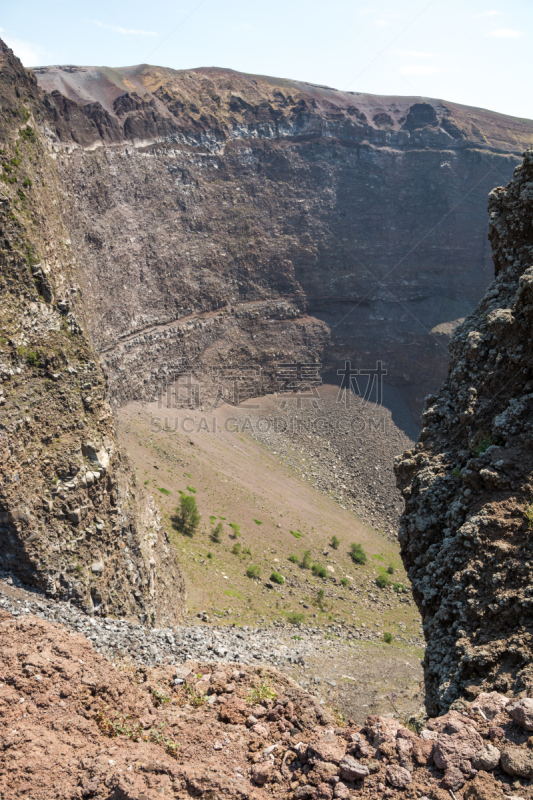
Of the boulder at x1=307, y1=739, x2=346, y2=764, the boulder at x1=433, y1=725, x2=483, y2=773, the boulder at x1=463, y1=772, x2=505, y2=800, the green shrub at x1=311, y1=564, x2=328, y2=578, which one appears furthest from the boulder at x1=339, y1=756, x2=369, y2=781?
the green shrub at x1=311, y1=564, x2=328, y2=578

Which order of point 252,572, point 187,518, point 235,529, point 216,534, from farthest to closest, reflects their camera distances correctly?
point 235,529 < point 216,534 < point 187,518 < point 252,572

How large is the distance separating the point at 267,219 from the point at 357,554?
42.3 meters

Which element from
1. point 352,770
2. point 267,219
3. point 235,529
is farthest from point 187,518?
point 267,219

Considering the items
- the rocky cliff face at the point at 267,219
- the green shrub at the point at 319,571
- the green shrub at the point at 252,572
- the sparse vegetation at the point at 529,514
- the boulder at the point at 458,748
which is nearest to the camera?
the boulder at the point at 458,748

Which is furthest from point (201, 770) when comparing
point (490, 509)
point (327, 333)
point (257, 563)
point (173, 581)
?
point (327, 333)

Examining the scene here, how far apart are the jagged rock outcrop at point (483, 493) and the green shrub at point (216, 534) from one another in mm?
22007

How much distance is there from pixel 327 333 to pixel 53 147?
1363 inches

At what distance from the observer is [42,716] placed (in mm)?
7633

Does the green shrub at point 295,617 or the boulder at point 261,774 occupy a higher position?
the boulder at point 261,774

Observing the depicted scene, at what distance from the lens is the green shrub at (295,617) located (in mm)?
25953

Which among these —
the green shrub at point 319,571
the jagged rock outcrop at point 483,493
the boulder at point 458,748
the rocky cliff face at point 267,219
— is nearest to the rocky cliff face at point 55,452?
the jagged rock outcrop at point 483,493

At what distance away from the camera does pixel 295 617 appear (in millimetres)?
26281

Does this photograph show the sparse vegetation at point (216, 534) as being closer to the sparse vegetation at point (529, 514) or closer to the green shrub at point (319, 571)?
the green shrub at point (319, 571)

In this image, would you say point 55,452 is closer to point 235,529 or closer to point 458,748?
point 458,748
